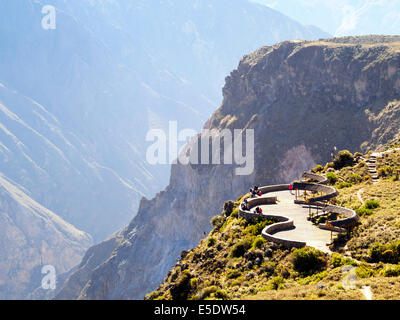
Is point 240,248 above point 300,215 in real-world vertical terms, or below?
below

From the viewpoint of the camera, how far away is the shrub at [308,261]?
25094 millimetres

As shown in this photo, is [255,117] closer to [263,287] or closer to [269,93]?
[269,93]

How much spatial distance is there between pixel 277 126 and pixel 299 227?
3833 inches

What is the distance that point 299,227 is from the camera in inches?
1275

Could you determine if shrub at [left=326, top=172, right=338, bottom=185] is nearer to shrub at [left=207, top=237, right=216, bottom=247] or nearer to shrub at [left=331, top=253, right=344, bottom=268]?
shrub at [left=207, top=237, right=216, bottom=247]

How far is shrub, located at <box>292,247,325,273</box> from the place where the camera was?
2509 centimetres

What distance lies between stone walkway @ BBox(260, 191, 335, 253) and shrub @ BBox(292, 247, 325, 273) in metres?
1.51

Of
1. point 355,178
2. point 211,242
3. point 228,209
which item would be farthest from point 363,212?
point 228,209

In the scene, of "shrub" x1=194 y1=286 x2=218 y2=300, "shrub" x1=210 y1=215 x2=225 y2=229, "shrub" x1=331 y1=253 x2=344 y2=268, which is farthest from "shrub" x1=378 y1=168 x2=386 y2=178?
"shrub" x1=194 y1=286 x2=218 y2=300

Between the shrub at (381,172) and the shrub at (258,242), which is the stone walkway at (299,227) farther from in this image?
the shrub at (381,172)

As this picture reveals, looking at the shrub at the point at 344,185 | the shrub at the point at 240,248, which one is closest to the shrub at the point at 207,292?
the shrub at the point at 240,248

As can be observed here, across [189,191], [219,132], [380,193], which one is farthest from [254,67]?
[380,193]

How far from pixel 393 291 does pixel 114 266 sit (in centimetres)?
14314

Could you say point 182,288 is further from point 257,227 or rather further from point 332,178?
point 332,178
